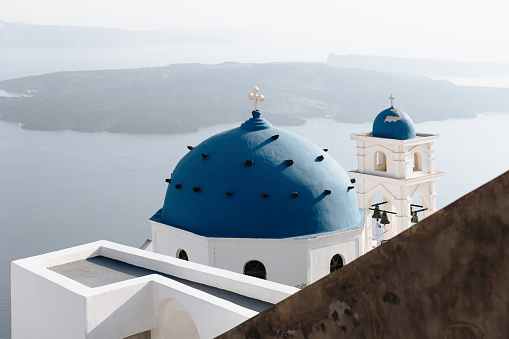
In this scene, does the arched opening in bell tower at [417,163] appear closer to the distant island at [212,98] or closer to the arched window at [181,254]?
the arched window at [181,254]

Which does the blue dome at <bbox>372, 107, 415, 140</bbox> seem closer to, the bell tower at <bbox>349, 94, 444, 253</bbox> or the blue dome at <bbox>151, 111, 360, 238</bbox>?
the bell tower at <bbox>349, 94, 444, 253</bbox>

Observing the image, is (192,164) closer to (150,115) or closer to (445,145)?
(445,145)

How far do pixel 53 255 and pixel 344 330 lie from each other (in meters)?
7.73

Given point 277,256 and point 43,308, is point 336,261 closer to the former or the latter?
point 277,256

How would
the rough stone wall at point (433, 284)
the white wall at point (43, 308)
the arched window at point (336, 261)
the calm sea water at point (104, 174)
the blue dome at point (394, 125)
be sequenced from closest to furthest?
the rough stone wall at point (433, 284) < the white wall at point (43, 308) < the arched window at point (336, 261) < the blue dome at point (394, 125) < the calm sea water at point (104, 174)

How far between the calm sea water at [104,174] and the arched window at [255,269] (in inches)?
1151

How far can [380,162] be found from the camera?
1588 cm

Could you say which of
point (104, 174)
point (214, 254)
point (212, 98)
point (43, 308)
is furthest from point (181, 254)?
point (212, 98)

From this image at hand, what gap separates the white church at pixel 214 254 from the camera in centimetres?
750

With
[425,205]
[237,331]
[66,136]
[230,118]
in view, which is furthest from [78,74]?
[237,331]

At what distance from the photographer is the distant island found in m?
92.1

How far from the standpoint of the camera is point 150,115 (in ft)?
312

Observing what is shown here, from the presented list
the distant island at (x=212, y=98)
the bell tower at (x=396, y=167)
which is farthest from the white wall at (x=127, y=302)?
the distant island at (x=212, y=98)

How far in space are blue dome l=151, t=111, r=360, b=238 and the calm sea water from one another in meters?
28.7
